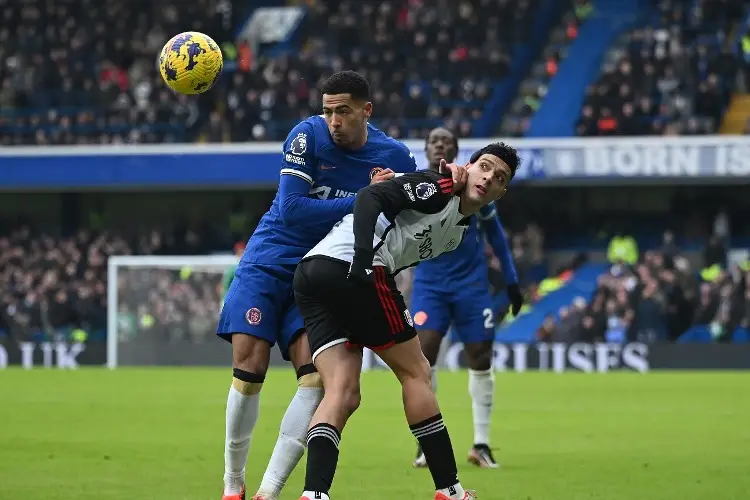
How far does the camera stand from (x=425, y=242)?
22.3 ft

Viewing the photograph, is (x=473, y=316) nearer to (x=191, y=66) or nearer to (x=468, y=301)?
(x=468, y=301)

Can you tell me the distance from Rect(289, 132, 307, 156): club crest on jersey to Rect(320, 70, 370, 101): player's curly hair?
0.27m

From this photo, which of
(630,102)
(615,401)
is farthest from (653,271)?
(615,401)

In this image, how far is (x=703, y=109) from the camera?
28516 mm

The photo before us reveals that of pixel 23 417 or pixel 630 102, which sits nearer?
pixel 23 417

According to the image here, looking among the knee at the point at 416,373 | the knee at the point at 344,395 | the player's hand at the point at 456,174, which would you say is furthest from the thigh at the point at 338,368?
the player's hand at the point at 456,174

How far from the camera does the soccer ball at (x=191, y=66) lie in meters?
7.78

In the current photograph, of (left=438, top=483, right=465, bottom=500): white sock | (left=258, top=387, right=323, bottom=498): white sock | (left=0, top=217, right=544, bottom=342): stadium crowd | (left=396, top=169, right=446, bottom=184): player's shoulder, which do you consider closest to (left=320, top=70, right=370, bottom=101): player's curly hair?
(left=396, top=169, right=446, bottom=184): player's shoulder

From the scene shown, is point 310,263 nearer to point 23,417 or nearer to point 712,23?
point 23,417

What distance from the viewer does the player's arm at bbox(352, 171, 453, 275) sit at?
632 cm

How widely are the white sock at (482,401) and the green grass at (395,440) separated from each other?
282 millimetres

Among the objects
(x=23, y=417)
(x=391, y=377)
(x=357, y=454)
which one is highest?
(x=357, y=454)

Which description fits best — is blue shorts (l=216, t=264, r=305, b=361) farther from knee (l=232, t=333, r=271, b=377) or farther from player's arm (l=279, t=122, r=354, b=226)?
player's arm (l=279, t=122, r=354, b=226)

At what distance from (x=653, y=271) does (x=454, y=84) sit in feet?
22.9
